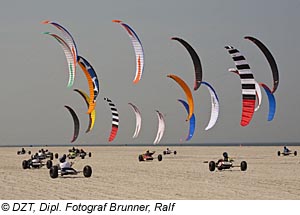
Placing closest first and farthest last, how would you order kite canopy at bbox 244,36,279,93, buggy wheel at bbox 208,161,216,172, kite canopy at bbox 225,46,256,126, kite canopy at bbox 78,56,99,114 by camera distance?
kite canopy at bbox 225,46,256,126
kite canopy at bbox 244,36,279,93
buggy wheel at bbox 208,161,216,172
kite canopy at bbox 78,56,99,114

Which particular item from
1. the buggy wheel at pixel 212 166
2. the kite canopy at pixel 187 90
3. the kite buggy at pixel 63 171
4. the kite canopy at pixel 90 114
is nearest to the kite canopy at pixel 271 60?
the buggy wheel at pixel 212 166

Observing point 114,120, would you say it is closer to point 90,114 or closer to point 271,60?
point 90,114

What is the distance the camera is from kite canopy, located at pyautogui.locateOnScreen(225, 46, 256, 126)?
2277 cm

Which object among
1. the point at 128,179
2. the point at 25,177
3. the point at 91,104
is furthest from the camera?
the point at 91,104

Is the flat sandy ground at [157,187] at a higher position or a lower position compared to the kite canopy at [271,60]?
lower

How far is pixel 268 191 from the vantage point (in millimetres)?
17359

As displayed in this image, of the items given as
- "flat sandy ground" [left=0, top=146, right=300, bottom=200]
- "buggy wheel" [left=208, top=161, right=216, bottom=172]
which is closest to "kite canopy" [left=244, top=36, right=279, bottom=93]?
"flat sandy ground" [left=0, top=146, right=300, bottom=200]

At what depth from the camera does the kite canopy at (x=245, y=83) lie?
22766mm

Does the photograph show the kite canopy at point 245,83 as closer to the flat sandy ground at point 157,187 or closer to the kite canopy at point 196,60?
the kite canopy at point 196,60

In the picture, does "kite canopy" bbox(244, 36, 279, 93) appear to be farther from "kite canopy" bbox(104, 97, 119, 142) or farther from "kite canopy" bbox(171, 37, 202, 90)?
"kite canopy" bbox(104, 97, 119, 142)

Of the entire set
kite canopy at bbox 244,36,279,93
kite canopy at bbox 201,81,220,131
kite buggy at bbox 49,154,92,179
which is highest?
kite canopy at bbox 244,36,279,93
